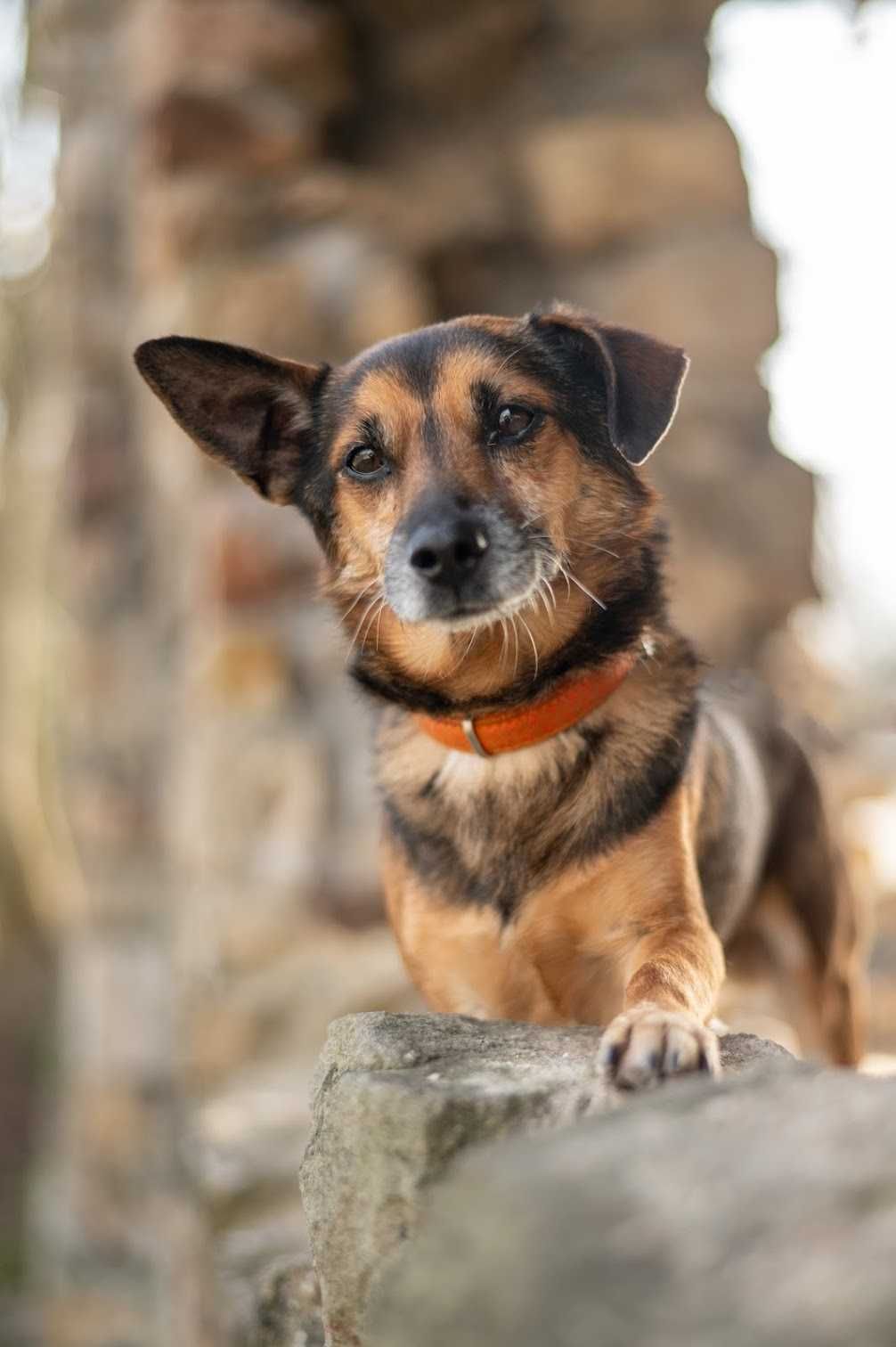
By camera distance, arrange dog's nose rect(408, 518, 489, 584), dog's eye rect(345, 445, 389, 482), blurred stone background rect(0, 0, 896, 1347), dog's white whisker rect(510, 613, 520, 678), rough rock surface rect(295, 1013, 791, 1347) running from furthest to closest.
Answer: blurred stone background rect(0, 0, 896, 1347), dog's eye rect(345, 445, 389, 482), dog's white whisker rect(510, 613, 520, 678), dog's nose rect(408, 518, 489, 584), rough rock surface rect(295, 1013, 791, 1347)

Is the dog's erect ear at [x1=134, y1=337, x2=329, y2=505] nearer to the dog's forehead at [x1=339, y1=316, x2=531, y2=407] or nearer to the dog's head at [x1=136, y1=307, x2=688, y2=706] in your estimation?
the dog's head at [x1=136, y1=307, x2=688, y2=706]

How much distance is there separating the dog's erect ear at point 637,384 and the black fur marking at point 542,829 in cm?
53

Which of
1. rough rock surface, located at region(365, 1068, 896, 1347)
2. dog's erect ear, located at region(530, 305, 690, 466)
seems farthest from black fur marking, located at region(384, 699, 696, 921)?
rough rock surface, located at region(365, 1068, 896, 1347)

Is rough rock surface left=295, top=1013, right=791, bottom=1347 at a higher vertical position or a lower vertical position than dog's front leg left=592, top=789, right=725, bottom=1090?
lower

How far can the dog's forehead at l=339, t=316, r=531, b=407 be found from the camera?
2.60m

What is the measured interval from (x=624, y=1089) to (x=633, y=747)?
964 mm

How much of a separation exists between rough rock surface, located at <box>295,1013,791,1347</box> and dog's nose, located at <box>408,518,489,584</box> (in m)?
0.84

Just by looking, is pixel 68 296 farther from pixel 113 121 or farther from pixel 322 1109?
pixel 322 1109

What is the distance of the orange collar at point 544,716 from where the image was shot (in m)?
2.44

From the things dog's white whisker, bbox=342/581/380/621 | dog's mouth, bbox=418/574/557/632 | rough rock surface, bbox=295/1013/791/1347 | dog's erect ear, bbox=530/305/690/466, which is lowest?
rough rock surface, bbox=295/1013/791/1347

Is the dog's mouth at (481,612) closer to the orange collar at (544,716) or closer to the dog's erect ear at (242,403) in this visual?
the orange collar at (544,716)

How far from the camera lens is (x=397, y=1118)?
1521 millimetres

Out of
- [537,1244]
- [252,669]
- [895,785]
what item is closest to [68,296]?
[252,669]

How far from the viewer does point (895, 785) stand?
574 centimetres
